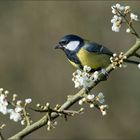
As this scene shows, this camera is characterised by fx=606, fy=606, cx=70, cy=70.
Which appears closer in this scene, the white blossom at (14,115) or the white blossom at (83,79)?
the white blossom at (14,115)

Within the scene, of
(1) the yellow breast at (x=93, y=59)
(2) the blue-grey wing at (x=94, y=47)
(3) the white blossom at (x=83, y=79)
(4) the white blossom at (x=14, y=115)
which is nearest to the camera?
(4) the white blossom at (x=14, y=115)

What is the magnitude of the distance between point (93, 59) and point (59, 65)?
15.7ft

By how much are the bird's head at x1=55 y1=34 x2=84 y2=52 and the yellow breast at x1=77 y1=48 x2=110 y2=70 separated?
0.13 feet

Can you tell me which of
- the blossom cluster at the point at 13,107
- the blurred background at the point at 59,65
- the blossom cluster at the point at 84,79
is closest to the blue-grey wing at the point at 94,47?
the blossom cluster at the point at 84,79

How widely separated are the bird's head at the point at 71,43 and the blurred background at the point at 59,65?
3.90 m

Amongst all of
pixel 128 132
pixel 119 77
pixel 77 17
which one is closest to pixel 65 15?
pixel 77 17

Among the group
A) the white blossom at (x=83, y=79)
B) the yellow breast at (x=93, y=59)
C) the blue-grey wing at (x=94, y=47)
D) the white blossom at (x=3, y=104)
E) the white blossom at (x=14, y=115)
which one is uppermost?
the blue-grey wing at (x=94, y=47)

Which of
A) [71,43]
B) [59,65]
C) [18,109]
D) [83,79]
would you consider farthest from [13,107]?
[59,65]

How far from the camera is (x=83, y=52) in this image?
3.82 meters

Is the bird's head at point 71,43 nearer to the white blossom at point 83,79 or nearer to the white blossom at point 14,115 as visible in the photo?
the white blossom at point 83,79

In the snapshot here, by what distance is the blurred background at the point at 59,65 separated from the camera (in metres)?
8.16

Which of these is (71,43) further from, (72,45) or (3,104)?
(3,104)

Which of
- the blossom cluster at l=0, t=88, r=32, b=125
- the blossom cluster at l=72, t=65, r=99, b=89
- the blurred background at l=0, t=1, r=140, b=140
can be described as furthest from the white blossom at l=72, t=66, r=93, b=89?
the blurred background at l=0, t=1, r=140, b=140

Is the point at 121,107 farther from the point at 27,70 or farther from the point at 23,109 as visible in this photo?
the point at 23,109
